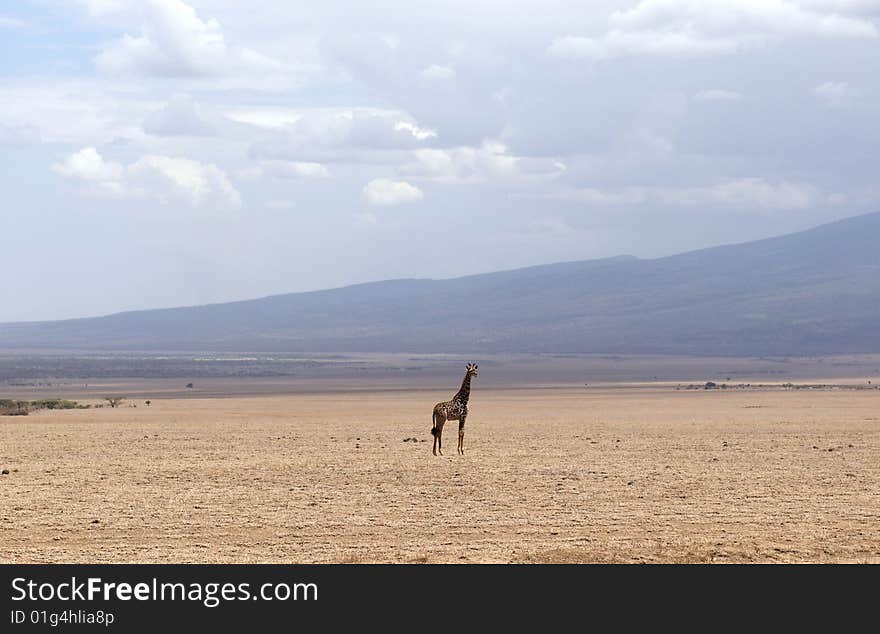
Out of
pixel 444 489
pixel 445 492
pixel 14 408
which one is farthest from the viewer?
pixel 14 408

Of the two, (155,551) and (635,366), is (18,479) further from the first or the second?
(635,366)

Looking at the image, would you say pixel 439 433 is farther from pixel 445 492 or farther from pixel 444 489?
pixel 445 492

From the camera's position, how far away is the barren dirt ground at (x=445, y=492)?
46.4ft

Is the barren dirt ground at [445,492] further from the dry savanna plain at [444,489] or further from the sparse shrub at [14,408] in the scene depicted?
the sparse shrub at [14,408]

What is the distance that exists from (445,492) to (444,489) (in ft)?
0.97

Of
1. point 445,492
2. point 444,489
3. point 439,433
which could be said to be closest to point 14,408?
point 439,433

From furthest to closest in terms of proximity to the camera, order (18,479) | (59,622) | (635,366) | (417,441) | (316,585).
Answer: (635,366)
(417,441)
(18,479)
(316,585)
(59,622)

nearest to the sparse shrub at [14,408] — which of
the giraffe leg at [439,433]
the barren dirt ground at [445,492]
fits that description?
the barren dirt ground at [445,492]

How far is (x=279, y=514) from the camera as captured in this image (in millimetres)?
16562

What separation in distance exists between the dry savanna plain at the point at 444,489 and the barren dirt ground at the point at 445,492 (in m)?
0.04

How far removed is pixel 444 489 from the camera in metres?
18.7

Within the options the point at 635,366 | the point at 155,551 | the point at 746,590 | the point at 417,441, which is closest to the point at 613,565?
the point at 746,590

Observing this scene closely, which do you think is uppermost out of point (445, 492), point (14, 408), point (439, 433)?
point (439, 433)

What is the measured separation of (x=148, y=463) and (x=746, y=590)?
42.5 ft
